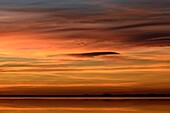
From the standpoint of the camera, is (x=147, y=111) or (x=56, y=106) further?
(x=56, y=106)

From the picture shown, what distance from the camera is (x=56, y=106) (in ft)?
188

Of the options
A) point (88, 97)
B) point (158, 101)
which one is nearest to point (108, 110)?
point (158, 101)

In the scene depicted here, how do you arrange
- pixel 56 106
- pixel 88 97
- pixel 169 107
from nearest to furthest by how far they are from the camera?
pixel 169 107
pixel 56 106
pixel 88 97

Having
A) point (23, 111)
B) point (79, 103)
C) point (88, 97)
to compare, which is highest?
point (88, 97)

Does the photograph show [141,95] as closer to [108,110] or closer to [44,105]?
[44,105]

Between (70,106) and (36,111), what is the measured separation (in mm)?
5739

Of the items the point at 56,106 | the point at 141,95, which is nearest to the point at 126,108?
the point at 56,106

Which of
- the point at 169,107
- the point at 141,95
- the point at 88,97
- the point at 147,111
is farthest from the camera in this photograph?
the point at 141,95

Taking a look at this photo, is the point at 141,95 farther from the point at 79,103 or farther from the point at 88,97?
the point at 79,103

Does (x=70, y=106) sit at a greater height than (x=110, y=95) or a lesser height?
lesser

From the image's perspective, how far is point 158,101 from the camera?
62.1 m

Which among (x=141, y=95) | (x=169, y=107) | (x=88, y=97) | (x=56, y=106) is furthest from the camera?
(x=141, y=95)

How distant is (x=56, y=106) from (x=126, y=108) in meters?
A: 7.20

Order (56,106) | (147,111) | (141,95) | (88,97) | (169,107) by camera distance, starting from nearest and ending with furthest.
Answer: (147,111)
(169,107)
(56,106)
(88,97)
(141,95)
